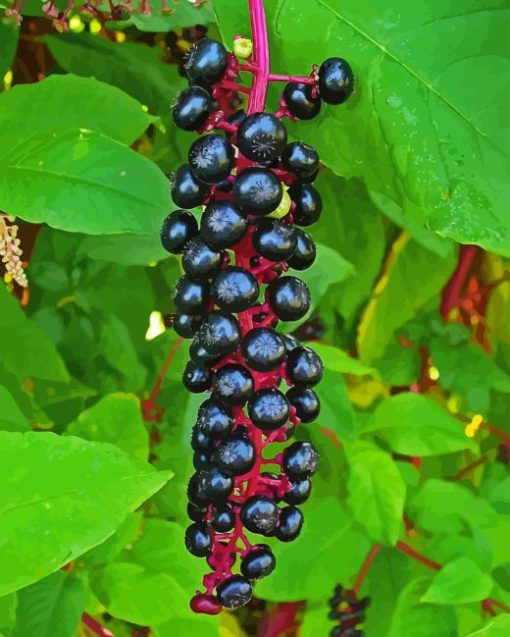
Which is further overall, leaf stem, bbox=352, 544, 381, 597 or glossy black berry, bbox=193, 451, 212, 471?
leaf stem, bbox=352, 544, 381, 597

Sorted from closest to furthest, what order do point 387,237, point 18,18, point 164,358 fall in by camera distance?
point 18,18 → point 164,358 → point 387,237

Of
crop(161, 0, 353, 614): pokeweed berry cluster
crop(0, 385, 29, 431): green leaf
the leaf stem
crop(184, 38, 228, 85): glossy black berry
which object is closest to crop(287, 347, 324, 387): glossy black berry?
crop(161, 0, 353, 614): pokeweed berry cluster

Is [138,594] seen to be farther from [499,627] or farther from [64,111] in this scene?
[64,111]

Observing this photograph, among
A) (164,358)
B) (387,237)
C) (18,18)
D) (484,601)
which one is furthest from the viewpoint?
(387,237)

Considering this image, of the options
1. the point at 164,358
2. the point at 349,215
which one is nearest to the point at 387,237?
the point at 349,215

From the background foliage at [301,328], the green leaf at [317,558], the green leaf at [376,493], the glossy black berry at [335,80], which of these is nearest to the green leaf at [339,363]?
the background foliage at [301,328]

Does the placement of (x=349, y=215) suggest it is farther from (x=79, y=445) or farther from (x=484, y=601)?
(x=79, y=445)

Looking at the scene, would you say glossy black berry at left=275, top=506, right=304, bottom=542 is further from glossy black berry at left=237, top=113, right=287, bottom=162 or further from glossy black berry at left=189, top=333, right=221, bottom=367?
glossy black berry at left=237, top=113, right=287, bottom=162
